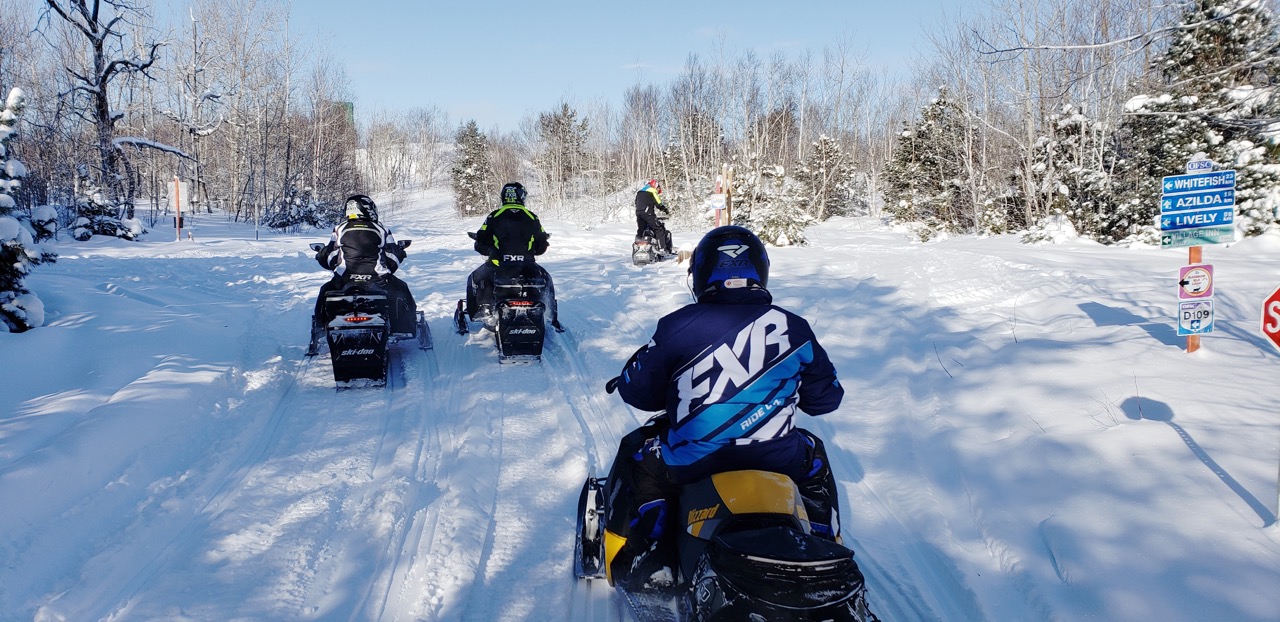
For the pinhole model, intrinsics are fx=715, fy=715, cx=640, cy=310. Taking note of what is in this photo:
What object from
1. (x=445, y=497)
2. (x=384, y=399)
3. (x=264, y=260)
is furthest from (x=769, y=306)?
(x=264, y=260)

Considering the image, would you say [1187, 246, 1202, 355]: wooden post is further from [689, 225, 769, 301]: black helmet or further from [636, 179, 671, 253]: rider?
[636, 179, 671, 253]: rider

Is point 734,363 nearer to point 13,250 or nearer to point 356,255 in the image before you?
point 356,255

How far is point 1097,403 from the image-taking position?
17.3 feet

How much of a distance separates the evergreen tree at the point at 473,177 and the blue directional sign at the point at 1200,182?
49047 millimetres

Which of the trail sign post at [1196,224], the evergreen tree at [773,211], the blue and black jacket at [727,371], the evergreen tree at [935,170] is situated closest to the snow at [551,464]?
the trail sign post at [1196,224]

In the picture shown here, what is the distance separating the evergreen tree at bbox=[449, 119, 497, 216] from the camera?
173 ft

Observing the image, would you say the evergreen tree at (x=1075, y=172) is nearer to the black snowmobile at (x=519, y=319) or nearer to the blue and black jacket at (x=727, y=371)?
the black snowmobile at (x=519, y=319)

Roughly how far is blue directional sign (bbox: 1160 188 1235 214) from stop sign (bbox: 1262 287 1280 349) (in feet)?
6.72

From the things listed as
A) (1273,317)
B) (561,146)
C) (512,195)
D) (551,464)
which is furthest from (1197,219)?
(561,146)

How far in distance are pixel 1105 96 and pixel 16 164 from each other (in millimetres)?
27099

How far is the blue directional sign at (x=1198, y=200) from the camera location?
5.78 metres

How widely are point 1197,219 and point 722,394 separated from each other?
211 inches

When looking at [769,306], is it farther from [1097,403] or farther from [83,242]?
[83,242]

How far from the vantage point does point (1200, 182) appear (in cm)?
584
